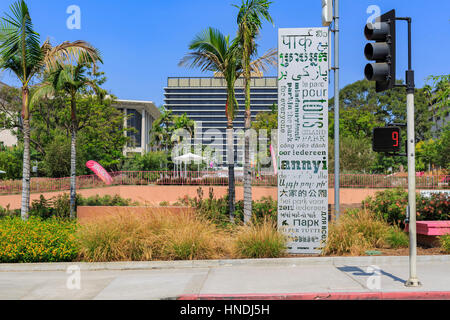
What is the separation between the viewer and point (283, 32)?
1050 centimetres

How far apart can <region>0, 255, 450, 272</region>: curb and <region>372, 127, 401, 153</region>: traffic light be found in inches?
126

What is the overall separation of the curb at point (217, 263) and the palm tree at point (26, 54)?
3.72m

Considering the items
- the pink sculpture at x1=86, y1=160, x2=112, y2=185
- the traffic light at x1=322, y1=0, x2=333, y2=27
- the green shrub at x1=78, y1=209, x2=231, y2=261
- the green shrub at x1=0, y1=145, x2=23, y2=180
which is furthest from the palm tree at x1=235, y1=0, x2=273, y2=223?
the green shrub at x1=0, y1=145, x2=23, y2=180

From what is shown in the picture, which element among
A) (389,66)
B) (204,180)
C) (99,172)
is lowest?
(204,180)

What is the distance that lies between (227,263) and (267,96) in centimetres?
15690

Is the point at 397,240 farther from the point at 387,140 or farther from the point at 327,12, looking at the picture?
the point at 327,12

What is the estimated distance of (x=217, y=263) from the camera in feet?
30.1

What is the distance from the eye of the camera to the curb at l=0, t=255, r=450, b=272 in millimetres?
9109

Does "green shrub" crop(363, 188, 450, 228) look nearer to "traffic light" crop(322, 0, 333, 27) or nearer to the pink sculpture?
"traffic light" crop(322, 0, 333, 27)

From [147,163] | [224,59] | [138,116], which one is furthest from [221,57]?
[138,116]

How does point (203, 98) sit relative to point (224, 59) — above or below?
above

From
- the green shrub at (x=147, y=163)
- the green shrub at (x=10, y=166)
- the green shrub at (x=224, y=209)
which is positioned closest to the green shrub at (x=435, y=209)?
the green shrub at (x=224, y=209)

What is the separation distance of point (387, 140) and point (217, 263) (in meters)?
4.45
